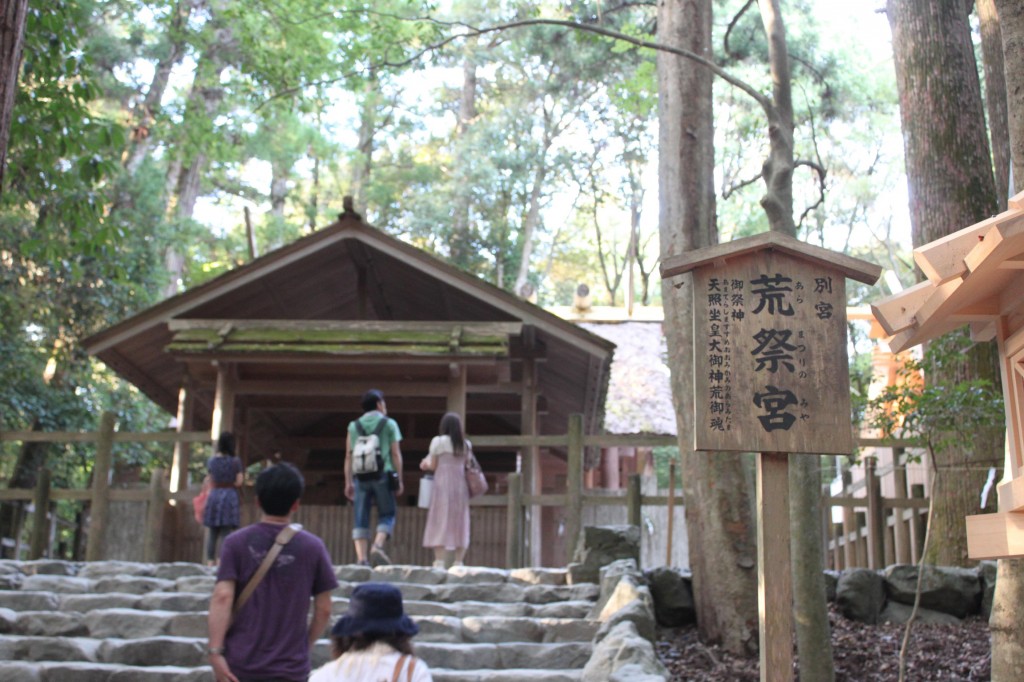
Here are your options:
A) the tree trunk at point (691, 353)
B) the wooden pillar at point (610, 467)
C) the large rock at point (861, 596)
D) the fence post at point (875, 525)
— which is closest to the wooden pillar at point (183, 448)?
the tree trunk at point (691, 353)

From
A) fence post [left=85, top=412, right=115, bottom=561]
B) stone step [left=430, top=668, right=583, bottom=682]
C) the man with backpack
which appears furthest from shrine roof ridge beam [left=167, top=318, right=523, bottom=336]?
stone step [left=430, top=668, right=583, bottom=682]

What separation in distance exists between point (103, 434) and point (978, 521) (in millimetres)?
10033

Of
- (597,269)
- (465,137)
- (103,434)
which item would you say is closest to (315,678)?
(103,434)

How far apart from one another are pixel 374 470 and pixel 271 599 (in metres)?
5.39

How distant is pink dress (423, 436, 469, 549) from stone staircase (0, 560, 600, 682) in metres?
0.95

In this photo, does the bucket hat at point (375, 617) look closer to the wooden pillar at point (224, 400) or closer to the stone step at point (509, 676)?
the stone step at point (509, 676)

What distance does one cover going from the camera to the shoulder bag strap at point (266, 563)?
15.8ft

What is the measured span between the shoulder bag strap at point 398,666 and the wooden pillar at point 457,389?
947 centimetres

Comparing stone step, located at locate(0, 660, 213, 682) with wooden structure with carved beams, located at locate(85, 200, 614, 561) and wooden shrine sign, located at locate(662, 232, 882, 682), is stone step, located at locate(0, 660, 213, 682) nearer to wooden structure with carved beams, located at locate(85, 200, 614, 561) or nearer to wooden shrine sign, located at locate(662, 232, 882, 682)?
wooden shrine sign, located at locate(662, 232, 882, 682)

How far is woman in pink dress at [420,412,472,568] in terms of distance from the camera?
1110cm

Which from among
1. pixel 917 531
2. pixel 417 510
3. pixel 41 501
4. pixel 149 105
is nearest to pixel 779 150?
pixel 917 531

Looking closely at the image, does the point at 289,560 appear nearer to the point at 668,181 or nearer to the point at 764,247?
the point at 764,247

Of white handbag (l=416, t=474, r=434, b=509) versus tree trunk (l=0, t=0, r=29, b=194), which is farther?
white handbag (l=416, t=474, r=434, b=509)

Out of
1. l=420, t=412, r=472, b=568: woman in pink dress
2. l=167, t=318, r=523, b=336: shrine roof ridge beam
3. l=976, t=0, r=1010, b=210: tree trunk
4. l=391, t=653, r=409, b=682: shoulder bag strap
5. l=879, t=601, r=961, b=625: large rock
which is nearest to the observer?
l=391, t=653, r=409, b=682: shoulder bag strap
